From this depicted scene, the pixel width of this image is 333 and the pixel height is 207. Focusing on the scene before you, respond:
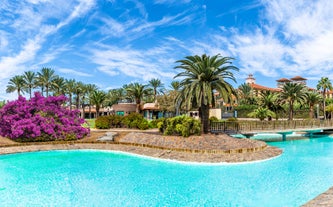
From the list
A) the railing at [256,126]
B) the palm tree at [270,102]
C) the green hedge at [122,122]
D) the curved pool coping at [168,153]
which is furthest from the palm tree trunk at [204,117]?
the palm tree at [270,102]

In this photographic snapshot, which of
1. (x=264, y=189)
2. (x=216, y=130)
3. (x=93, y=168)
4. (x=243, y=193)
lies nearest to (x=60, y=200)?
(x=93, y=168)

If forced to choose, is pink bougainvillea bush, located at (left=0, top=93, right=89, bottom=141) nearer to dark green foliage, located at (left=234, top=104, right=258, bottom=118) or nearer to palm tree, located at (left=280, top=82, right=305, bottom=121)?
palm tree, located at (left=280, top=82, right=305, bottom=121)

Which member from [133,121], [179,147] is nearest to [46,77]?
[133,121]

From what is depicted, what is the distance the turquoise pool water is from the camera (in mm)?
10844

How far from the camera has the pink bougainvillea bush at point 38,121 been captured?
80.7ft

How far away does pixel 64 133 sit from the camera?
25.9 meters

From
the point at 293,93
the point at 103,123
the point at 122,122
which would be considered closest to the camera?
the point at 103,123

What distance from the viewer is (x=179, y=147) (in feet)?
67.6

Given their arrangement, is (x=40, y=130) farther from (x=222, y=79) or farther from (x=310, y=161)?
(x=310, y=161)

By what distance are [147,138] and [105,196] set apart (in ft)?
40.5

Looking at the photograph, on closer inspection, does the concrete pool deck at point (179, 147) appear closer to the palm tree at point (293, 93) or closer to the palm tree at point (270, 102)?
the palm tree at point (270, 102)

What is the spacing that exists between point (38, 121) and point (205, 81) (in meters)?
16.7

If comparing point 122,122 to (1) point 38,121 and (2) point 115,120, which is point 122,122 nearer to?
(2) point 115,120

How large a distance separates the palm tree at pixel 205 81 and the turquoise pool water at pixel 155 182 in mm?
7135
